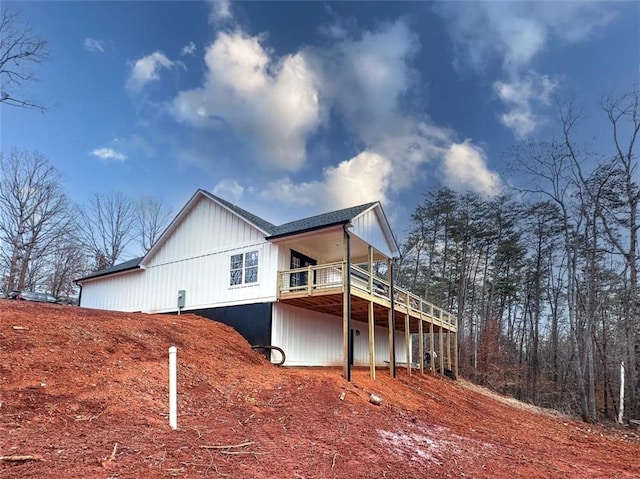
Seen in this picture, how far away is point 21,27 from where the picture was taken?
38.8ft

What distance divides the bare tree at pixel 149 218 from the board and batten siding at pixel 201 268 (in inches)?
Answer: 604

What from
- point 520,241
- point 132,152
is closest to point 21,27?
point 132,152

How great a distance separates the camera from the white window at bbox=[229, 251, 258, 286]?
49.8 ft

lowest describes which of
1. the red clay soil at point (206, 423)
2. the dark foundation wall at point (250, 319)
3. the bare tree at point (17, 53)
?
the red clay soil at point (206, 423)

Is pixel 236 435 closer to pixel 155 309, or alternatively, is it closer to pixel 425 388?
pixel 425 388

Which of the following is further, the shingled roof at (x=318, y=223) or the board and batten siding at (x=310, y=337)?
the board and batten siding at (x=310, y=337)

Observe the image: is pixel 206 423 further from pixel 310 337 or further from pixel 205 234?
pixel 205 234

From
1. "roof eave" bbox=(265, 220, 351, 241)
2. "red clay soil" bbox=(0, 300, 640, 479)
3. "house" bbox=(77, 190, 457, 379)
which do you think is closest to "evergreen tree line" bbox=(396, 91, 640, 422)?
"house" bbox=(77, 190, 457, 379)

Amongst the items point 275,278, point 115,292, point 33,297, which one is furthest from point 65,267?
point 275,278

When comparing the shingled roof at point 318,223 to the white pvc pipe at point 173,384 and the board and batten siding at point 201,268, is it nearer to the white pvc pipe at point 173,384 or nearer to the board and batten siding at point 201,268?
the board and batten siding at point 201,268

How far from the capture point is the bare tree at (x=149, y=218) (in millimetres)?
34344

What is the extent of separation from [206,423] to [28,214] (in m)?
28.4

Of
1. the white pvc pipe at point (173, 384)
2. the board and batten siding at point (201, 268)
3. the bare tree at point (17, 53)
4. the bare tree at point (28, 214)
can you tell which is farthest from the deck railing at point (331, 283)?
the bare tree at point (28, 214)

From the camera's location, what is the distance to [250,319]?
578 inches
